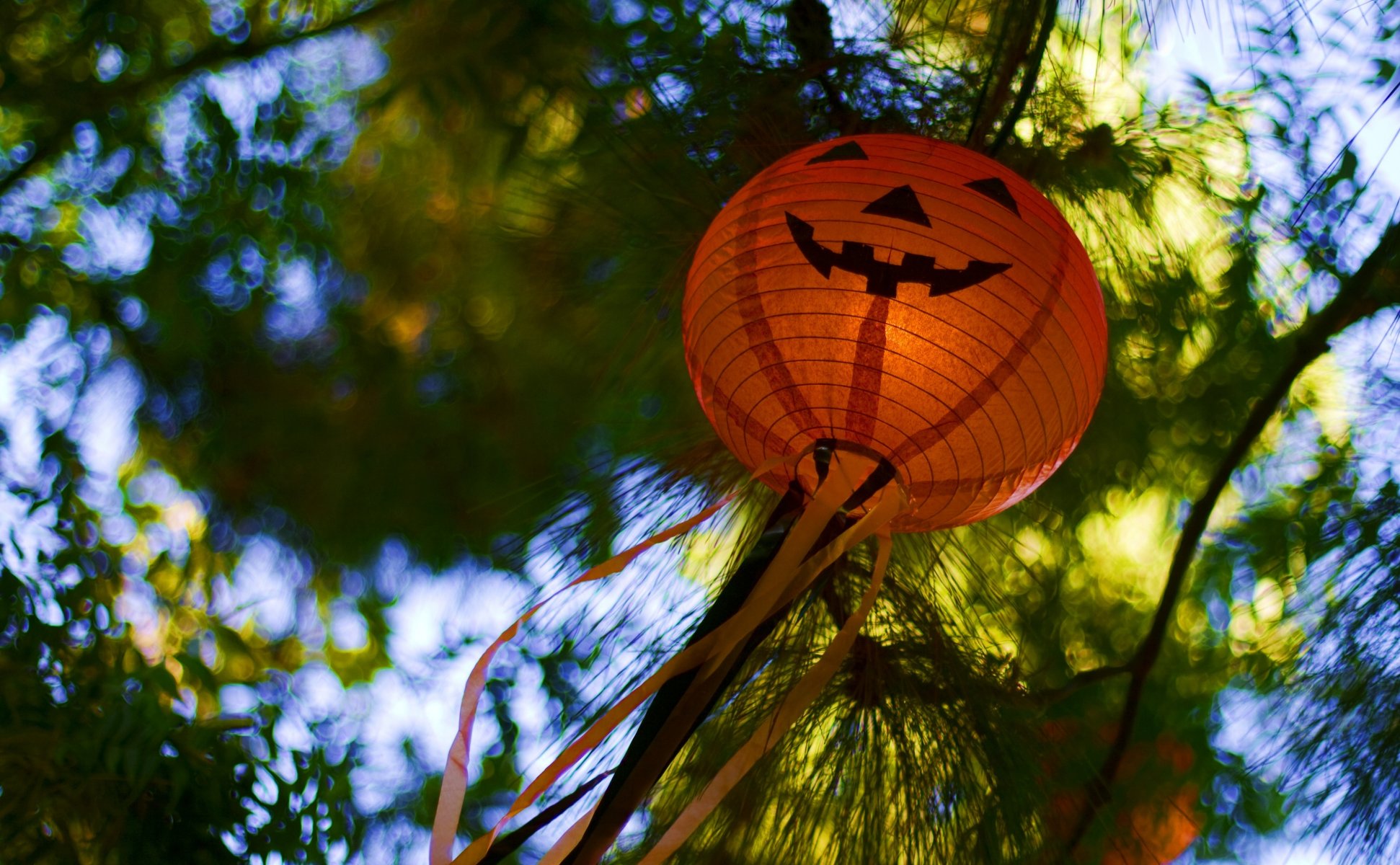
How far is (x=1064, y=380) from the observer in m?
0.62

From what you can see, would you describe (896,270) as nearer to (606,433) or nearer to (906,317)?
(906,317)

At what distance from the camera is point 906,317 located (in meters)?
0.58

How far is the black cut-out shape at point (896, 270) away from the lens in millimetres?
574

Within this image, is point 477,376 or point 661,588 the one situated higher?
point 477,376

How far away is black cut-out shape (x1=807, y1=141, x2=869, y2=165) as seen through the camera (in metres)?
0.63

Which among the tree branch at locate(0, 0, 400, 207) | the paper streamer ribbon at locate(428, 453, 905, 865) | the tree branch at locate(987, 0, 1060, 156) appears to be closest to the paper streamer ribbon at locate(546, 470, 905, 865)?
the paper streamer ribbon at locate(428, 453, 905, 865)

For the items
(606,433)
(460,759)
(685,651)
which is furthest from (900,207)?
(606,433)

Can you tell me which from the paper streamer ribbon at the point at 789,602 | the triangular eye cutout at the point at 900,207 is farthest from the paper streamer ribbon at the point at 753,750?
the triangular eye cutout at the point at 900,207

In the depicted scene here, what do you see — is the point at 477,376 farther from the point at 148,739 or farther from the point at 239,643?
the point at 148,739

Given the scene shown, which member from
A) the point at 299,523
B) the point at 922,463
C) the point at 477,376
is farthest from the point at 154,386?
the point at 922,463

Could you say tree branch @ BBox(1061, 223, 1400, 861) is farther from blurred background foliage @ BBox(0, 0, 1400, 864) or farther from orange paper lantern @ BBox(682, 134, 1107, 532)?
orange paper lantern @ BBox(682, 134, 1107, 532)

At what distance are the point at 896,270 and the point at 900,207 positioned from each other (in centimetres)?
4

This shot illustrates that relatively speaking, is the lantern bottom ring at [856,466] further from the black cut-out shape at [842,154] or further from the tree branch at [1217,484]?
the tree branch at [1217,484]

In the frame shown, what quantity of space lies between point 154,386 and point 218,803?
32.5 inches
